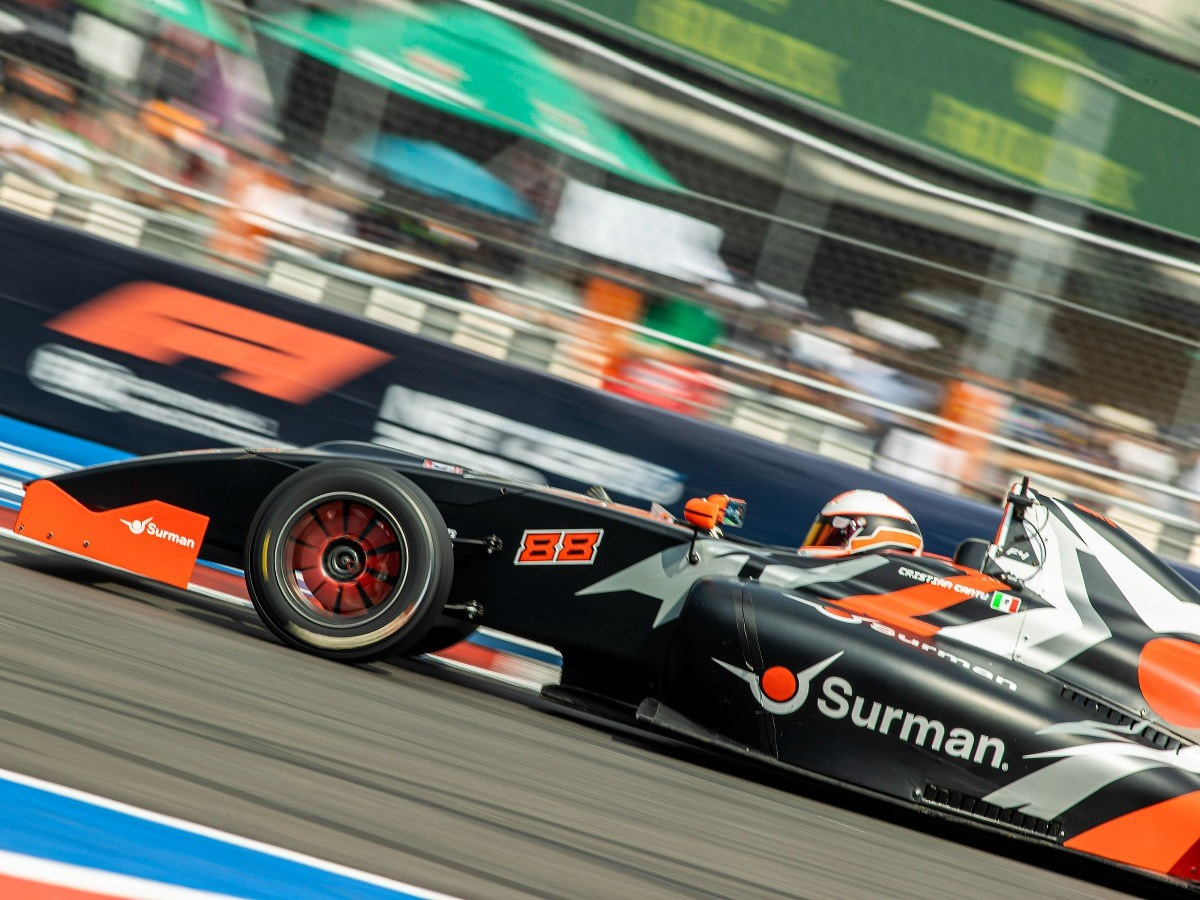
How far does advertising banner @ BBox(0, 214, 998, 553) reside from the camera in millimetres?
6527

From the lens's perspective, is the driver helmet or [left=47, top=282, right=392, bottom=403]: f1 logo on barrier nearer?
the driver helmet

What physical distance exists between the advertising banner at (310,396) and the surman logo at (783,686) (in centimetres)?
250

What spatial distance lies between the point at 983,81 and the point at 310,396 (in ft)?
21.8

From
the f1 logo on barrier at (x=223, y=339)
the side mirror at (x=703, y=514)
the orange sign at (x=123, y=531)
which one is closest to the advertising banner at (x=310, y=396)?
the f1 logo on barrier at (x=223, y=339)

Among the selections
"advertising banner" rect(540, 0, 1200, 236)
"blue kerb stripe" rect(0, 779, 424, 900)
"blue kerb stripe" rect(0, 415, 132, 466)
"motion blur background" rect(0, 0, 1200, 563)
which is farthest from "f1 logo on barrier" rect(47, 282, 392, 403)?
"advertising banner" rect(540, 0, 1200, 236)

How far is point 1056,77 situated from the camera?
10656 millimetres

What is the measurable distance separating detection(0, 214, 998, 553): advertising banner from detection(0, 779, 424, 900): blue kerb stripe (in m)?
4.34

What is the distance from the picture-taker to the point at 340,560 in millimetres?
4484

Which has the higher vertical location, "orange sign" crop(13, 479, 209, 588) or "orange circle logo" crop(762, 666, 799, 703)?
"orange circle logo" crop(762, 666, 799, 703)

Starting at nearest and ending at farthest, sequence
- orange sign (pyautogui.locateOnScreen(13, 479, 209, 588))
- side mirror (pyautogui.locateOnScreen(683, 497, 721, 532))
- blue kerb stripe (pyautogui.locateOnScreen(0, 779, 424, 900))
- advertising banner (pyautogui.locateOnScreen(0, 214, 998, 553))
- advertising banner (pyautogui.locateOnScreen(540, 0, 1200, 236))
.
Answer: blue kerb stripe (pyautogui.locateOnScreen(0, 779, 424, 900)), side mirror (pyautogui.locateOnScreen(683, 497, 721, 532)), orange sign (pyautogui.locateOnScreen(13, 479, 209, 588)), advertising banner (pyautogui.locateOnScreen(0, 214, 998, 553)), advertising banner (pyautogui.locateOnScreen(540, 0, 1200, 236))

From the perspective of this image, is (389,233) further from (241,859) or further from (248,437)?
(241,859)

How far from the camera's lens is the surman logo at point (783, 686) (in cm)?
397

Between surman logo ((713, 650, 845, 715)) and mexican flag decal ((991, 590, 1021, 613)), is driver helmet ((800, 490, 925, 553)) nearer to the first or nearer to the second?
mexican flag decal ((991, 590, 1021, 613))

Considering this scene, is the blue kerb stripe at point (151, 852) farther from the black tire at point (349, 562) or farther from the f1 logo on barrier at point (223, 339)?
the f1 logo on barrier at point (223, 339)
